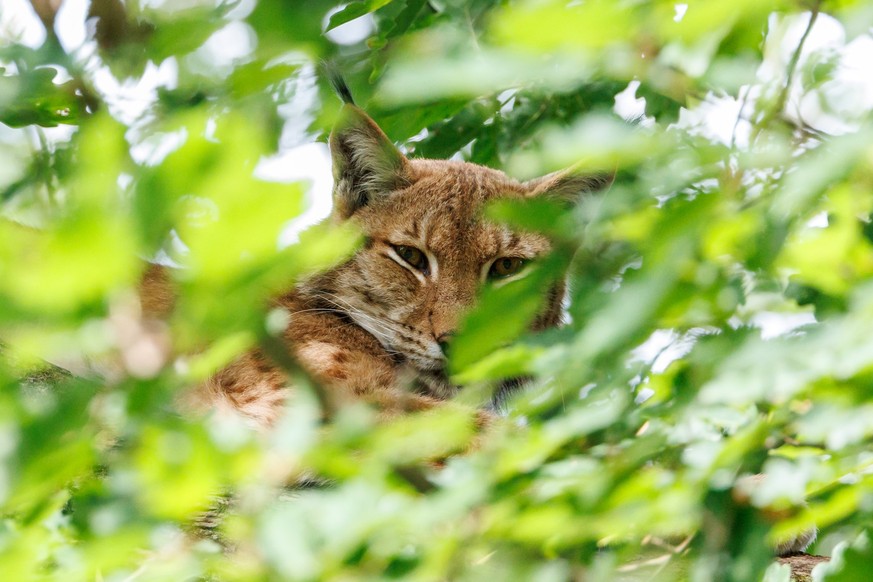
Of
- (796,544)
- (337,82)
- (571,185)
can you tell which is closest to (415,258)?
(571,185)

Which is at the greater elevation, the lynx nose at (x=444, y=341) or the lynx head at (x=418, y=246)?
the lynx head at (x=418, y=246)

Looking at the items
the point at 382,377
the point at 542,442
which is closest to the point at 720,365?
the point at 542,442

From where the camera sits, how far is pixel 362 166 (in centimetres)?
439

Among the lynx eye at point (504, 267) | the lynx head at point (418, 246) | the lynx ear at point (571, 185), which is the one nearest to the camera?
the lynx ear at point (571, 185)

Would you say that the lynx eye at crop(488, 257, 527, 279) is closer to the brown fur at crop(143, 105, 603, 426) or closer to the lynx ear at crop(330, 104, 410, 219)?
the brown fur at crop(143, 105, 603, 426)

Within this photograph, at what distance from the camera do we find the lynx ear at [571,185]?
379 centimetres

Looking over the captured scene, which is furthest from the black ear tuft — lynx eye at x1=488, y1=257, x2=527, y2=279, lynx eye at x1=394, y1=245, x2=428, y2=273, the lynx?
lynx eye at x1=488, y1=257, x2=527, y2=279

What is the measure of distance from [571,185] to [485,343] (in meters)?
3.17

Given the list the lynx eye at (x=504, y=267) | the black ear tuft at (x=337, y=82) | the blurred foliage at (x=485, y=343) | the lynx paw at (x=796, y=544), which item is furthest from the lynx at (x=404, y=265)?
the blurred foliage at (x=485, y=343)

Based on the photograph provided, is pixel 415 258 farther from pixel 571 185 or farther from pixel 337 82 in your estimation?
pixel 337 82

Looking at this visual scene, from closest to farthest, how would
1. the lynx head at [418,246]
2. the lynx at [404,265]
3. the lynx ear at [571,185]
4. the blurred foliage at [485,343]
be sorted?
the blurred foliage at [485,343]
the lynx ear at [571,185]
the lynx at [404,265]
the lynx head at [418,246]

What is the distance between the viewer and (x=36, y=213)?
99 centimetres

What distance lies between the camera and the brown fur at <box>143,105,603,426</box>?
394 centimetres

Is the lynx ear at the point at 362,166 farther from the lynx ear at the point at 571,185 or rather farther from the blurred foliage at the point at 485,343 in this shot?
the blurred foliage at the point at 485,343
